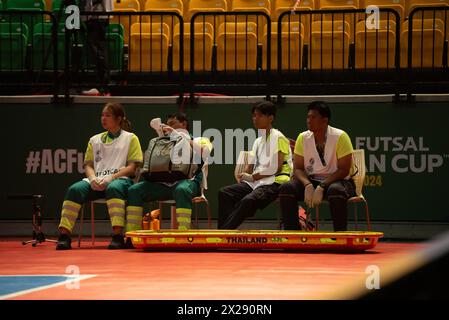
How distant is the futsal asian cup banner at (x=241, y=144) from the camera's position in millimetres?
10578

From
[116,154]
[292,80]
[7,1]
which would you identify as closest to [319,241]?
[116,154]

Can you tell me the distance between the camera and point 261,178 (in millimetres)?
8898

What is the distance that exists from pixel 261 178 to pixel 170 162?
3.16ft

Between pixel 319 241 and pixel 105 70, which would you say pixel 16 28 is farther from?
pixel 319 241

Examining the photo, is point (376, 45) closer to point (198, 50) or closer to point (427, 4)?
point (427, 4)

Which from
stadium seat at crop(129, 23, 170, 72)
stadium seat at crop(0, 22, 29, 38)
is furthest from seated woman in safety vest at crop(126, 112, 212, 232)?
stadium seat at crop(0, 22, 29, 38)

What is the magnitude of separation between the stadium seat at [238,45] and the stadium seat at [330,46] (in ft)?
2.71

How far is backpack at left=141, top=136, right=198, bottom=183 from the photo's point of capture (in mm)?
8836

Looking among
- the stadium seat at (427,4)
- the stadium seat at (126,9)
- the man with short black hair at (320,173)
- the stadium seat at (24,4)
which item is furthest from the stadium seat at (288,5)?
the man with short black hair at (320,173)

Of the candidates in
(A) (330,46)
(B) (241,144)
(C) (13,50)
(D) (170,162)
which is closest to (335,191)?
(D) (170,162)

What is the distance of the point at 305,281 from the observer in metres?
5.29

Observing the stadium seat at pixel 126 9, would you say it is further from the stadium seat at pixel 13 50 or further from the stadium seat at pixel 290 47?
the stadium seat at pixel 290 47

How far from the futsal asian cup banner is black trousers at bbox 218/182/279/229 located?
1895mm

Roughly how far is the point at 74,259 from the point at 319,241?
7.60 ft
